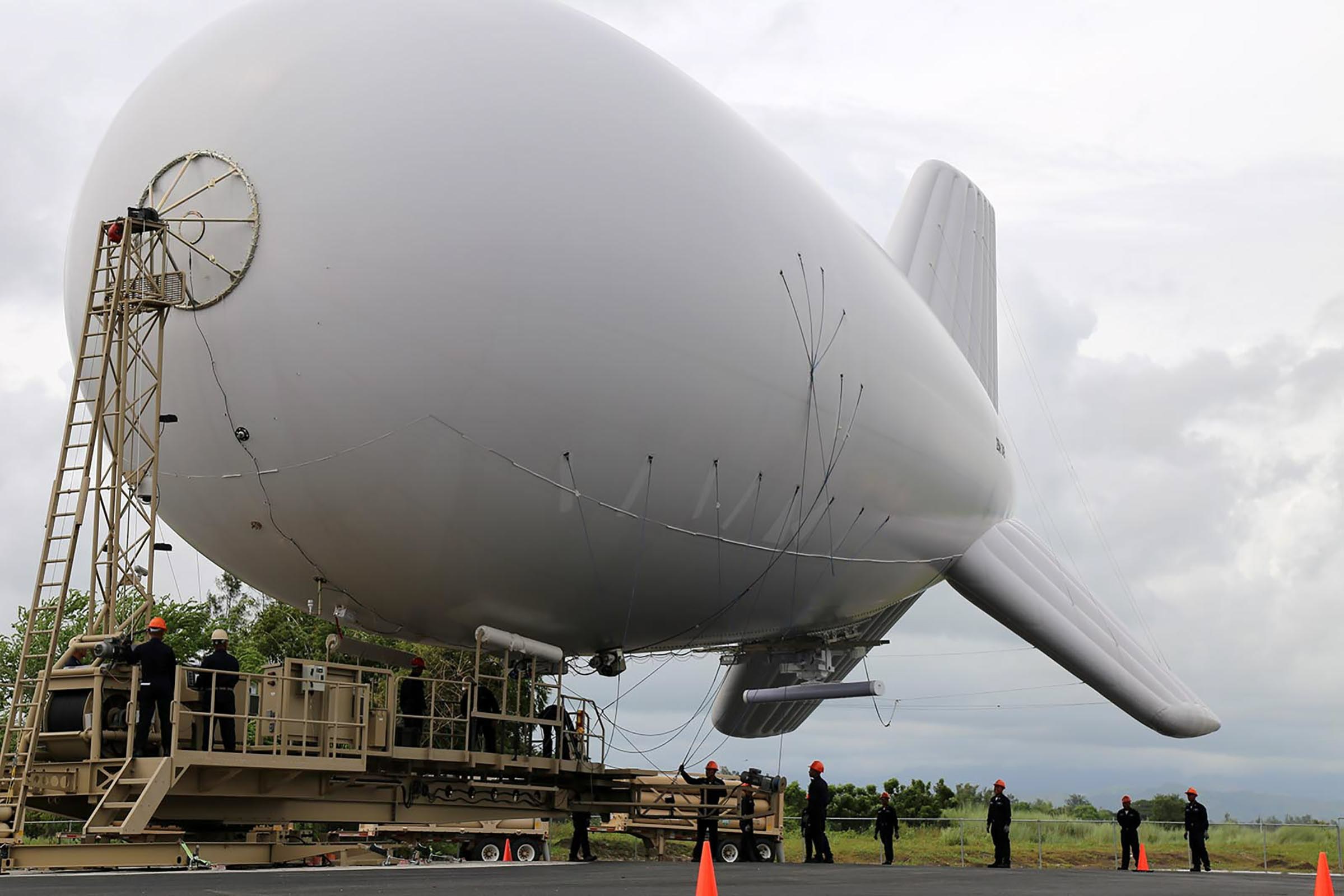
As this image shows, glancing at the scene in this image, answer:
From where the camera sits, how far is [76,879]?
11711 millimetres

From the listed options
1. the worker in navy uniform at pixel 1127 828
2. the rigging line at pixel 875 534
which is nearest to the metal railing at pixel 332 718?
the rigging line at pixel 875 534

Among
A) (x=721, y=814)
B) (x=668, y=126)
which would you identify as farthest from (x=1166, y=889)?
(x=668, y=126)

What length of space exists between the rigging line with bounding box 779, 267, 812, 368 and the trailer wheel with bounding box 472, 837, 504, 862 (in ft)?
38.4

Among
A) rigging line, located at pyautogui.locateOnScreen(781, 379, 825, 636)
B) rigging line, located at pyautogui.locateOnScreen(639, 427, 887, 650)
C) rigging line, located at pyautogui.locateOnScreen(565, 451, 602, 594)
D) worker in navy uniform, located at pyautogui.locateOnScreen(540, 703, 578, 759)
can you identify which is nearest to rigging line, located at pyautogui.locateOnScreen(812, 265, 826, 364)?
rigging line, located at pyautogui.locateOnScreen(781, 379, 825, 636)

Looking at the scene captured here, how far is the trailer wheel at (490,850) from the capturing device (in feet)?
76.3

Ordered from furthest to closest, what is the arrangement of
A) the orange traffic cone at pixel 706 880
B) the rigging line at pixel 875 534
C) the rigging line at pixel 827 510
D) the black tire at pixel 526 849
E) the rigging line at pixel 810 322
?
the black tire at pixel 526 849 < the rigging line at pixel 875 534 < the rigging line at pixel 827 510 < the rigging line at pixel 810 322 < the orange traffic cone at pixel 706 880

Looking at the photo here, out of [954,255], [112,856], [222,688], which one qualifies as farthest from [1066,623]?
[112,856]

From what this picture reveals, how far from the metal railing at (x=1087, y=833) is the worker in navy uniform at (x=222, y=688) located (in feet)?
50.8

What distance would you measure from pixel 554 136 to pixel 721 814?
11.0 meters

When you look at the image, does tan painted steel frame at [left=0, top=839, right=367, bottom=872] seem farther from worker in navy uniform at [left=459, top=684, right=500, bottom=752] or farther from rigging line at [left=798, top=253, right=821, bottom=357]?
rigging line at [left=798, top=253, right=821, bottom=357]

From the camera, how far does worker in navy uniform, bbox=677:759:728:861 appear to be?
19.7m

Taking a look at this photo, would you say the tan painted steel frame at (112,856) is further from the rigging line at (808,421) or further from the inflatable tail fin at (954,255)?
the inflatable tail fin at (954,255)

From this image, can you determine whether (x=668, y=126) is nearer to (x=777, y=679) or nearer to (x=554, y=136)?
(x=554, y=136)

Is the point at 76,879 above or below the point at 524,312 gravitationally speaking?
below
